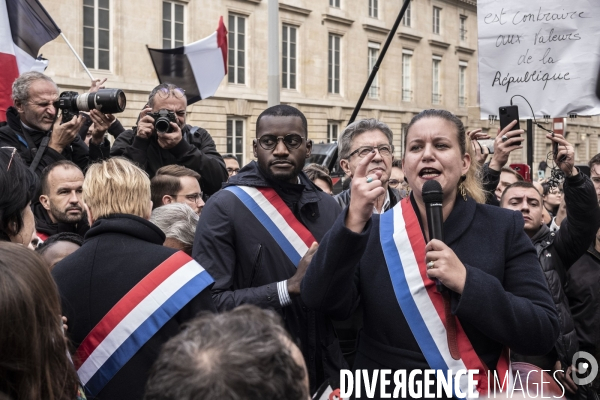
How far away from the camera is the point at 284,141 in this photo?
10.1ft

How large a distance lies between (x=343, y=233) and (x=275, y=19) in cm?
661

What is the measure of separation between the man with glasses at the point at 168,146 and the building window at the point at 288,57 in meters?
20.4

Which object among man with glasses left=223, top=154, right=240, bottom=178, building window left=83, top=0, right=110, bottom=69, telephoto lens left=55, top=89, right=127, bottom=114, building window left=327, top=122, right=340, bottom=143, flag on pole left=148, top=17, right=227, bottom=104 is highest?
building window left=83, top=0, right=110, bottom=69

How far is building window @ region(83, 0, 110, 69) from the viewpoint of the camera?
1848 centimetres

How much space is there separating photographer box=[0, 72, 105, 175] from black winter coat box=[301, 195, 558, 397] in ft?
8.20

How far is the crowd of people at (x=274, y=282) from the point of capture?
1324mm

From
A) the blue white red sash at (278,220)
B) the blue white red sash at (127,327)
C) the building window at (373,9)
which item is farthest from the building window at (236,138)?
the blue white red sash at (127,327)

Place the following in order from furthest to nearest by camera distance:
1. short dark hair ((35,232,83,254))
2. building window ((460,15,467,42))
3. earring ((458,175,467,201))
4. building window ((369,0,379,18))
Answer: building window ((460,15,467,42)) → building window ((369,0,379,18)) → short dark hair ((35,232,83,254)) → earring ((458,175,467,201))

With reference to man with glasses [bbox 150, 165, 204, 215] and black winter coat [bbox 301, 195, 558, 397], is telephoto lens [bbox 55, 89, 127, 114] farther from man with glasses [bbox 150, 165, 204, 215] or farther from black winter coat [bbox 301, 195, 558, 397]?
black winter coat [bbox 301, 195, 558, 397]

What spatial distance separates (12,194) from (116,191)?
36 cm

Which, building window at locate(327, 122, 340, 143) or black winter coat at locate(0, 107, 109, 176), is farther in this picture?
building window at locate(327, 122, 340, 143)

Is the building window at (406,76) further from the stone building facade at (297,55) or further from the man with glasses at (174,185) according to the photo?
the man with glasses at (174,185)

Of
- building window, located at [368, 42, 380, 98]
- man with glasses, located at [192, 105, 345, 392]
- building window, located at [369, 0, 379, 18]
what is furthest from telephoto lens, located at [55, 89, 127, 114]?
building window, located at [369, 0, 379, 18]

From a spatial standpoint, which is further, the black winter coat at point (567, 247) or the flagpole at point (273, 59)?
the flagpole at point (273, 59)
